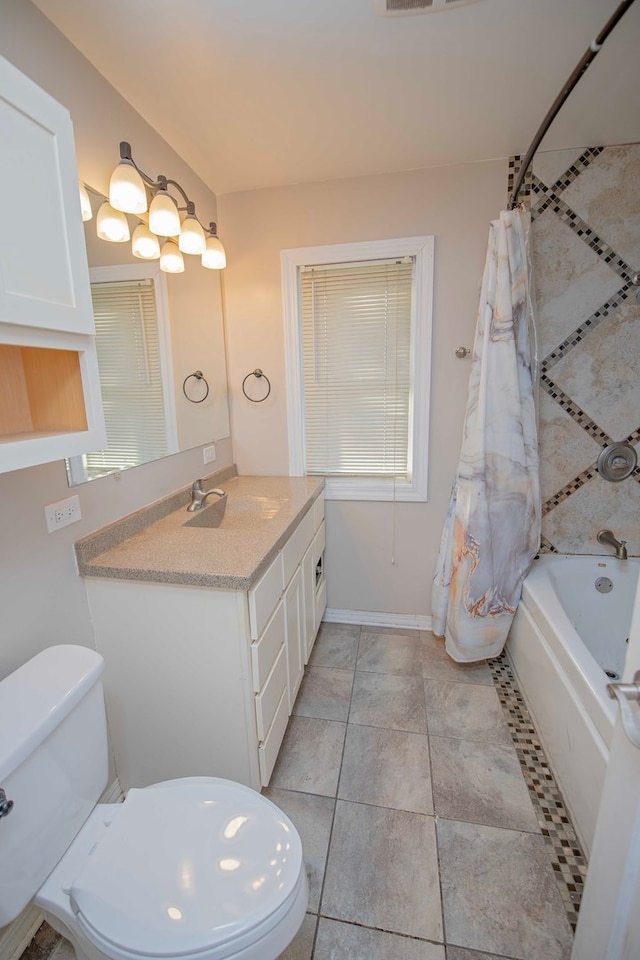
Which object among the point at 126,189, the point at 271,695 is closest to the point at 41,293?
the point at 126,189

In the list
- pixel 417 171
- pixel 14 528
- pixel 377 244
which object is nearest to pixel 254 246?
pixel 377 244

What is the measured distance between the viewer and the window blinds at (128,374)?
140cm

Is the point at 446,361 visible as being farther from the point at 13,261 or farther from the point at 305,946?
the point at 305,946

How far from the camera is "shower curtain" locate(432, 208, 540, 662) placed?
177 centimetres

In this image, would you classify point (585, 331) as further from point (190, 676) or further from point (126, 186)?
point (190, 676)

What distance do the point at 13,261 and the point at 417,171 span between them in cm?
190

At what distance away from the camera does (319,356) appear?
7.34ft

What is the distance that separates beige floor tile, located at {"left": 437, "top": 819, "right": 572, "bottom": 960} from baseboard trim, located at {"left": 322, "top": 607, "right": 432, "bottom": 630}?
1.11 meters

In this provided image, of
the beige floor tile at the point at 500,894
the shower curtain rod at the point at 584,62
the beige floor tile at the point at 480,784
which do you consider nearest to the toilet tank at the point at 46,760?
the beige floor tile at the point at 500,894

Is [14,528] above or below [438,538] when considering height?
above

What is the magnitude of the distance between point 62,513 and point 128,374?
588mm

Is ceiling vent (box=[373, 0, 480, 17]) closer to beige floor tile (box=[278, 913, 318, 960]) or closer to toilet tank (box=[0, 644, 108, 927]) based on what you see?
toilet tank (box=[0, 644, 108, 927])

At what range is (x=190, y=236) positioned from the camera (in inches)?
63.7

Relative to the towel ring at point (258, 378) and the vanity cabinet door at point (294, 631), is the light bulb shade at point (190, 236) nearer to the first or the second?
the towel ring at point (258, 378)
